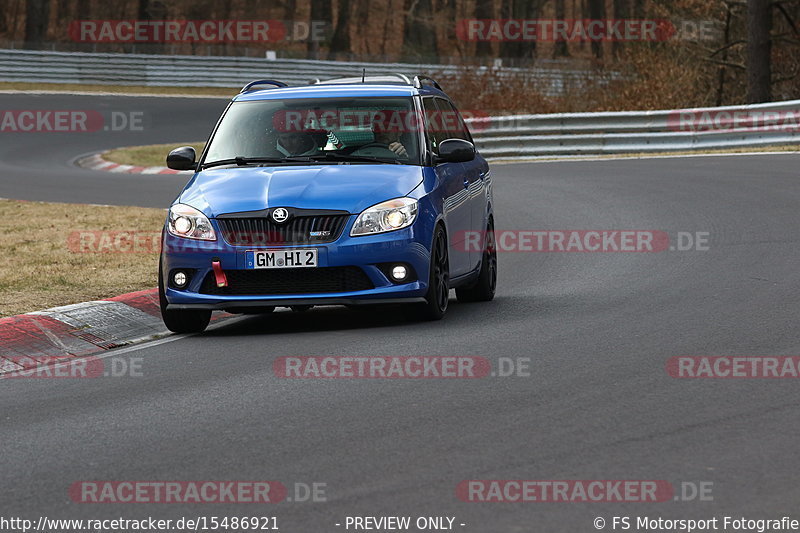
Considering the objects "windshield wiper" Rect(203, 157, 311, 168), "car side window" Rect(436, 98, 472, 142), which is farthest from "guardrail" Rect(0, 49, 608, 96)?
"windshield wiper" Rect(203, 157, 311, 168)

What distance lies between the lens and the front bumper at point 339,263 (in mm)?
9922

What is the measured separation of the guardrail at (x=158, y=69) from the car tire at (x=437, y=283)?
35446mm

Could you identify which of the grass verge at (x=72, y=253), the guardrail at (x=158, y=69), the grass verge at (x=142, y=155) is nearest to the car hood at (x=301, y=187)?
the grass verge at (x=72, y=253)

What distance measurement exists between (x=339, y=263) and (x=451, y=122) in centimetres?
269

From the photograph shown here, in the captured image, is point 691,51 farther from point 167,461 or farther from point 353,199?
point 167,461

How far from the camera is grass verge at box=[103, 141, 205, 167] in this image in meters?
30.0

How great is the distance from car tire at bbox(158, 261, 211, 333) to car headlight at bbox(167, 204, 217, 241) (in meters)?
0.35

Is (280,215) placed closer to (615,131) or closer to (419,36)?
(615,131)

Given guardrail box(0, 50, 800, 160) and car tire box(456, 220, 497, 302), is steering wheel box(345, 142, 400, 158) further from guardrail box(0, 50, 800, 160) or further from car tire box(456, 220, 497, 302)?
guardrail box(0, 50, 800, 160)

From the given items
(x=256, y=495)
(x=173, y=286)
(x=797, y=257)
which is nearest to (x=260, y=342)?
(x=173, y=286)

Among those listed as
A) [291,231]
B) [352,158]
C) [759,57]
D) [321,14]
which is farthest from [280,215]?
[321,14]

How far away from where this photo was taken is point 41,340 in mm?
10109

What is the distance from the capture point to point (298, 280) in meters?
9.97

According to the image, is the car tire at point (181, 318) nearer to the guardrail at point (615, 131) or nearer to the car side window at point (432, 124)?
the car side window at point (432, 124)
